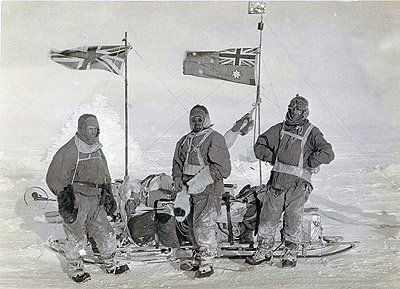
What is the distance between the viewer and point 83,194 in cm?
382

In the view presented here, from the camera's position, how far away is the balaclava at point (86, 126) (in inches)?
152

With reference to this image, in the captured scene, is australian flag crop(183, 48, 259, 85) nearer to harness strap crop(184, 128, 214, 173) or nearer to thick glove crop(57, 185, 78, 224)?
harness strap crop(184, 128, 214, 173)

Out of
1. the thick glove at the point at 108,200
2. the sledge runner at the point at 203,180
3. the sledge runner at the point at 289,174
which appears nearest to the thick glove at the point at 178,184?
the sledge runner at the point at 203,180

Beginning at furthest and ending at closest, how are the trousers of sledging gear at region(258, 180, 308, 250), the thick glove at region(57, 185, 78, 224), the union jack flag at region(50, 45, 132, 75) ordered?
the union jack flag at region(50, 45, 132, 75), the trousers of sledging gear at region(258, 180, 308, 250), the thick glove at region(57, 185, 78, 224)

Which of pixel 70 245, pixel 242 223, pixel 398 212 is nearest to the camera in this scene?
pixel 70 245

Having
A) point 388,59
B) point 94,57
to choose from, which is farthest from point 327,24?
point 94,57

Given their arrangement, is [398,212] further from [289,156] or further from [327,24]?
[327,24]

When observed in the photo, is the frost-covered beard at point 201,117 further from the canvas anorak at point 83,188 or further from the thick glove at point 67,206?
the thick glove at point 67,206

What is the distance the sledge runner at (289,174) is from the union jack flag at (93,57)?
1378mm

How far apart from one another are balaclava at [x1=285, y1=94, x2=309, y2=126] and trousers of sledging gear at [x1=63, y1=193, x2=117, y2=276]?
1.60 meters

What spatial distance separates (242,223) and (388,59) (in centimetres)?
187

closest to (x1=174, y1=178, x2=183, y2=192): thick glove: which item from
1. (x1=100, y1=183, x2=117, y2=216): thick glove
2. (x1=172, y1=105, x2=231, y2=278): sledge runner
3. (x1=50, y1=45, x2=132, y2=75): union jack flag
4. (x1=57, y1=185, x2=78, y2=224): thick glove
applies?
(x1=172, y1=105, x2=231, y2=278): sledge runner

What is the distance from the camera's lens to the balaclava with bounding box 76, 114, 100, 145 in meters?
3.86

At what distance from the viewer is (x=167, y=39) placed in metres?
4.32
